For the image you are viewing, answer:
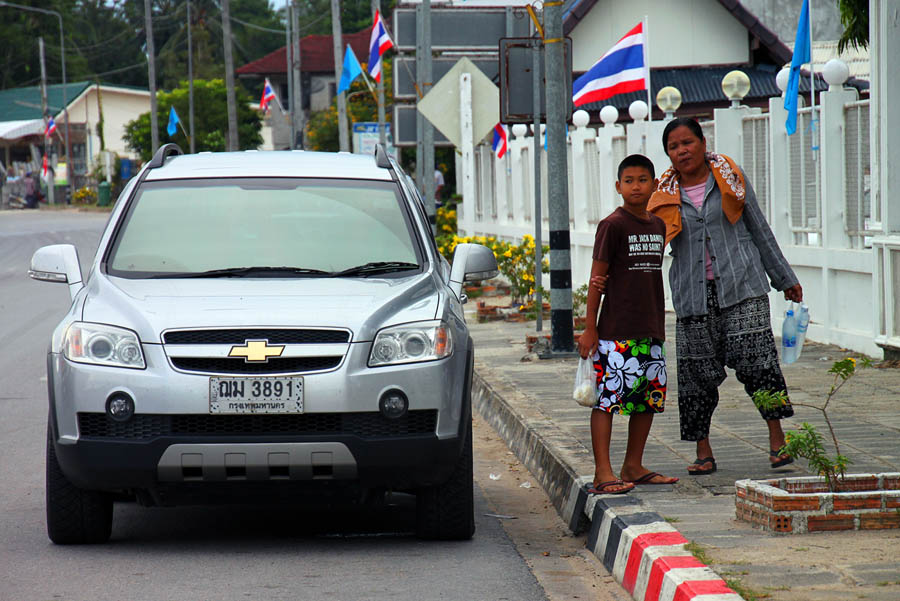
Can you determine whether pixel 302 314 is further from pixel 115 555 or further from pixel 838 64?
pixel 838 64

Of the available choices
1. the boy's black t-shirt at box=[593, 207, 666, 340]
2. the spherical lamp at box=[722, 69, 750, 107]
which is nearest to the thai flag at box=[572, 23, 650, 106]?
the spherical lamp at box=[722, 69, 750, 107]

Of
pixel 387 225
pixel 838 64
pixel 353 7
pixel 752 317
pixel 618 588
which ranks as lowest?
pixel 618 588

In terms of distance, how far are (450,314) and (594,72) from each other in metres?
11.4

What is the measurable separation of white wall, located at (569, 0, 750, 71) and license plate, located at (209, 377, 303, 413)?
23596 millimetres

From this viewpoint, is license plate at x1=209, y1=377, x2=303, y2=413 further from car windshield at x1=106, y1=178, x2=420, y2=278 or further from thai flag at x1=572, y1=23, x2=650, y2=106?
thai flag at x1=572, y1=23, x2=650, y2=106

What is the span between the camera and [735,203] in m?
6.66

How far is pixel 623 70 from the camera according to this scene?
53.7 ft

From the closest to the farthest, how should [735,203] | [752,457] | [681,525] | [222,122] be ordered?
[681,525]
[735,203]
[752,457]
[222,122]

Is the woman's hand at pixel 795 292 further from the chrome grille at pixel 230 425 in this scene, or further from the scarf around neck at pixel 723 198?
the chrome grille at pixel 230 425

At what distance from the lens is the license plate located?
5.59 m

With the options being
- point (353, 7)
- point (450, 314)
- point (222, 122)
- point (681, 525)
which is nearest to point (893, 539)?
point (681, 525)

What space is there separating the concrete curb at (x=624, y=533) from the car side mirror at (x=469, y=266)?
1117mm

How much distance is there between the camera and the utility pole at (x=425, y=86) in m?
20.6

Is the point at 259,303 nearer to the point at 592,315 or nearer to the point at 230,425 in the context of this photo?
the point at 230,425
